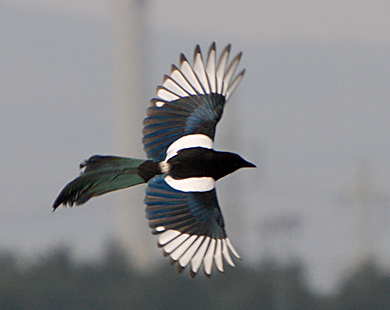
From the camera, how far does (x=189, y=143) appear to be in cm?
771

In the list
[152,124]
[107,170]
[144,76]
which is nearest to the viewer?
[107,170]

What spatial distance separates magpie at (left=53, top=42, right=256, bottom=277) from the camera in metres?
7.25

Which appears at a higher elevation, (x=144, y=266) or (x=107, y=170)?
(x=107, y=170)

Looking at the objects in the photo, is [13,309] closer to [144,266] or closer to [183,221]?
[144,266]

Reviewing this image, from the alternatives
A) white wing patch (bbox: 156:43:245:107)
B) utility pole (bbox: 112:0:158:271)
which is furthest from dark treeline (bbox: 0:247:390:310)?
white wing patch (bbox: 156:43:245:107)

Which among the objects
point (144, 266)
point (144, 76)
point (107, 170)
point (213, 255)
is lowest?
point (144, 266)

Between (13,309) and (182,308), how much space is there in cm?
1390

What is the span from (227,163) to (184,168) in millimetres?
367

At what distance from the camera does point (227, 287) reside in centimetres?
8144

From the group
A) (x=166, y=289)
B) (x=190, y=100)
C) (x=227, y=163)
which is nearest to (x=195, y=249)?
(x=227, y=163)

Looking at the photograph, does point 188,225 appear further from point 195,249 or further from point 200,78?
point 200,78

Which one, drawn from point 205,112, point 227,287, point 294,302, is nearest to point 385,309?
point 294,302

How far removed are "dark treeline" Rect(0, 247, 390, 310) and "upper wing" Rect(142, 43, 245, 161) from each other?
69.9 m

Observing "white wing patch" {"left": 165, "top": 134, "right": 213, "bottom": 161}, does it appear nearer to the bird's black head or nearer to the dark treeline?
the bird's black head
